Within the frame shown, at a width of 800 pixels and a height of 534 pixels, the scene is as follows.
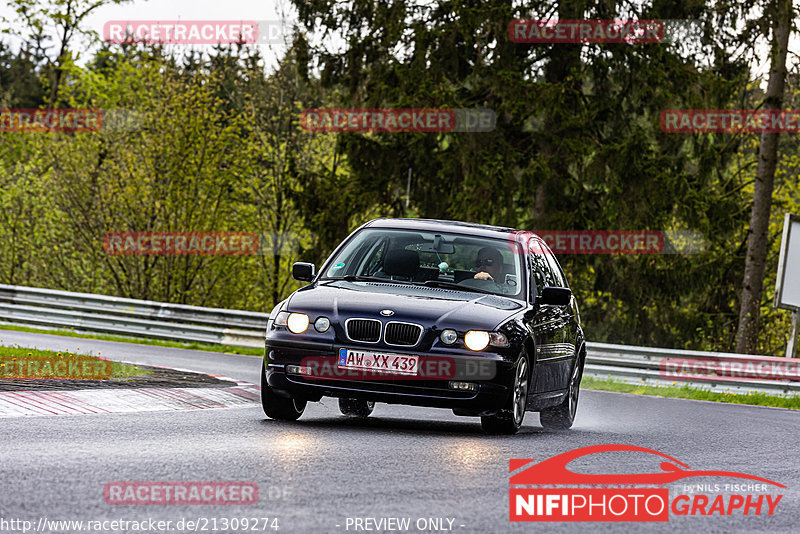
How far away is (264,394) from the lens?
975 cm

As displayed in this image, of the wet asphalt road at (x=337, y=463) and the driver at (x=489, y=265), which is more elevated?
the driver at (x=489, y=265)

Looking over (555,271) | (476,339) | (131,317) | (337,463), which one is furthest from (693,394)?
(337,463)

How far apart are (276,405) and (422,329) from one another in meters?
1.51

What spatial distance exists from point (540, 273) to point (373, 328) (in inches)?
98.4

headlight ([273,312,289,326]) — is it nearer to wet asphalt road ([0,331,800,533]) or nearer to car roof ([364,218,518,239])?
wet asphalt road ([0,331,800,533])

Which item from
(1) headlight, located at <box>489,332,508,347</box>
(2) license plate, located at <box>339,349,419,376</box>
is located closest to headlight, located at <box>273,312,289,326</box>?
(2) license plate, located at <box>339,349,419,376</box>

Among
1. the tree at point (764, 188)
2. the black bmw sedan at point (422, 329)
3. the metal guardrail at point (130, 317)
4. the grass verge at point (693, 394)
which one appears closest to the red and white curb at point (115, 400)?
the black bmw sedan at point (422, 329)

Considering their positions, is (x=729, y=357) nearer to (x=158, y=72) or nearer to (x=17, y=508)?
(x=17, y=508)

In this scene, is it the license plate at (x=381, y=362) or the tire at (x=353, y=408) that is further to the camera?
the tire at (x=353, y=408)

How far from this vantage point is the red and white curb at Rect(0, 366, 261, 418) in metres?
9.45

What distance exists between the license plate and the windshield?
123 centimetres

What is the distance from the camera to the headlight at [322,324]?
30.2 ft

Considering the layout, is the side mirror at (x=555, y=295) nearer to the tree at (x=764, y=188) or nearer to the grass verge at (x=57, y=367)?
the grass verge at (x=57, y=367)

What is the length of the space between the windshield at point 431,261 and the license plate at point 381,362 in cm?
123
